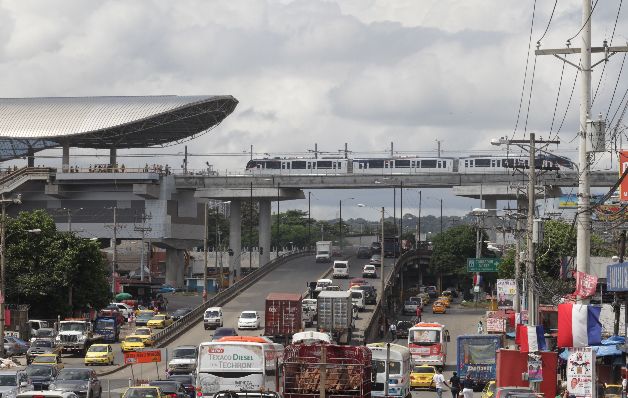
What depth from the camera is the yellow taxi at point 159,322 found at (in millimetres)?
86062

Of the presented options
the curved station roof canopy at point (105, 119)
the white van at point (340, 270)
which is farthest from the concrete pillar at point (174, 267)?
the white van at point (340, 270)

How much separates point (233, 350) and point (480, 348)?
21.7 metres

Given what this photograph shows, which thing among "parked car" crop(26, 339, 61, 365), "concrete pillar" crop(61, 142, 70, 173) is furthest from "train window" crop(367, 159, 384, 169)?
"parked car" crop(26, 339, 61, 365)

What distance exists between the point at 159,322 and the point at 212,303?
10.6 m

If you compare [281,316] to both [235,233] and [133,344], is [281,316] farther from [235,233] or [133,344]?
[235,233]

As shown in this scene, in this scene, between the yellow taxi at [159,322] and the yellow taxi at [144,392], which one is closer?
the yellow taxi at [144,392]

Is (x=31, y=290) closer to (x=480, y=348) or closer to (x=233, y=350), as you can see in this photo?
(x=480, y=348)

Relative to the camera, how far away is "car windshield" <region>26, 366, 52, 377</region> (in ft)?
156

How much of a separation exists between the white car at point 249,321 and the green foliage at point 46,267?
11.6 m

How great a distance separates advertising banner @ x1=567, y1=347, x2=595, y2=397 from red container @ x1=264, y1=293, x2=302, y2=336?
128 ft

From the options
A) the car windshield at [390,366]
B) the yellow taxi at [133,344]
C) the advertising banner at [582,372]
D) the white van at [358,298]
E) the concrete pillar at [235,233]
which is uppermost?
the concrete pillar at [235,233]

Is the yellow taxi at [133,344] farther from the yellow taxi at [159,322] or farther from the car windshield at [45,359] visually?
the car windshield at [45,359]

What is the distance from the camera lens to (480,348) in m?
54.6

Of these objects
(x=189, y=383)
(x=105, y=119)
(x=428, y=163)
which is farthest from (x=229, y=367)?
(x=105, y=119)
